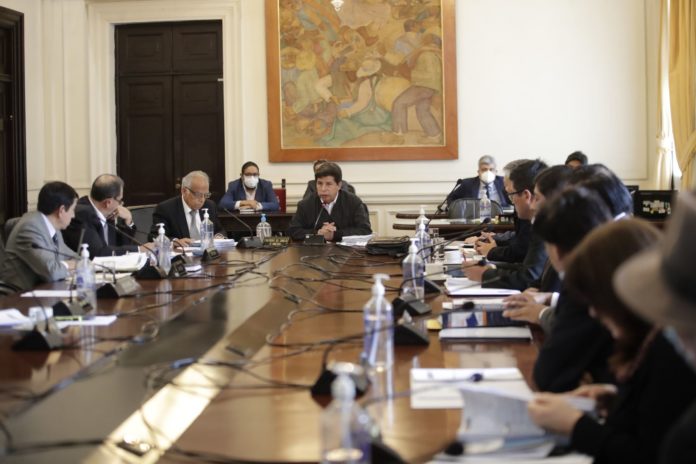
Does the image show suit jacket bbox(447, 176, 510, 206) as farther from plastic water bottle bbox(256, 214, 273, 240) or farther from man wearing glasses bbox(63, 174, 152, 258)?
man wearing glasses bbox(63, 174, 152, 258)

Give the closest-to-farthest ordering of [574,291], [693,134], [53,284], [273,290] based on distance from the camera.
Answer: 1. [574,291]
2. [273,290]
3. [53,284]
4. [693,134]

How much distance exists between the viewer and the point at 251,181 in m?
8.37

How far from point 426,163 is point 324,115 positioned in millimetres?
1178

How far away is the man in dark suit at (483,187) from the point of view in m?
8.25

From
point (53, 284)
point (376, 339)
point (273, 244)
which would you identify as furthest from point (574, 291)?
point (273, 244)

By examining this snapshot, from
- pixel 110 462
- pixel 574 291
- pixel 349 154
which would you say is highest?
pixel 349 154

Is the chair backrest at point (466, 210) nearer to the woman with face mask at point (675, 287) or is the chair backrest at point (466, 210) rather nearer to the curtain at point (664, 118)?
the curtain at point (664, 118)

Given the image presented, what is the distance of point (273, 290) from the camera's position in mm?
3629

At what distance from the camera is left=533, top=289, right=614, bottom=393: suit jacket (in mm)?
1928

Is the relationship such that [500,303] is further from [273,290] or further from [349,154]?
[349,154]

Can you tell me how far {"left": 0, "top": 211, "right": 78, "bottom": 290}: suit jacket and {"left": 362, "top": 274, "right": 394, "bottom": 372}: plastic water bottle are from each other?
216cm

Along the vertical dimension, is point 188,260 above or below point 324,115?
below

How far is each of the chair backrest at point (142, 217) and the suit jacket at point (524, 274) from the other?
4060 millimetres

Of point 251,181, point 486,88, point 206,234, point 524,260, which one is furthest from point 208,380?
point 486,88
